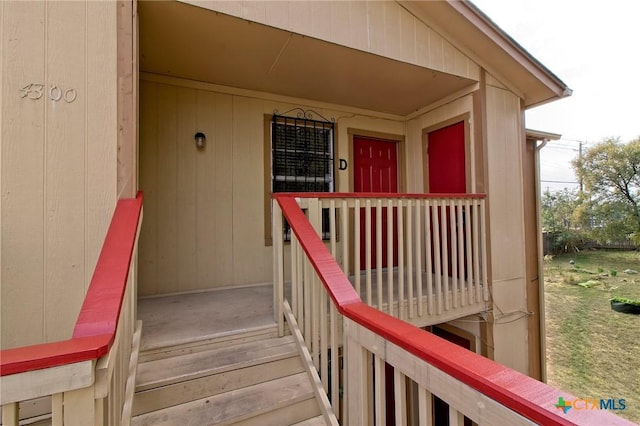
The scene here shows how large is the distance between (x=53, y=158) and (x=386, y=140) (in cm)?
420

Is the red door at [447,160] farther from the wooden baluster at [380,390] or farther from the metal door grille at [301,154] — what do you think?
the wooden baluster at [380,390]

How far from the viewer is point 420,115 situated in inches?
183

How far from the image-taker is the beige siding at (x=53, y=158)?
5.66ft

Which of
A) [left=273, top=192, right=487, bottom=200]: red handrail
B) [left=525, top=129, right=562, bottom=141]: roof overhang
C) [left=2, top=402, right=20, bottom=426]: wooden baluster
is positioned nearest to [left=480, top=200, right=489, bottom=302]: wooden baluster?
[left=273, top=192, right=487, bottom=200]: red handrail

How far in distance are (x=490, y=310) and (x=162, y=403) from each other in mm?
3563

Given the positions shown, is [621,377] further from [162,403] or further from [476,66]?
[162,403]

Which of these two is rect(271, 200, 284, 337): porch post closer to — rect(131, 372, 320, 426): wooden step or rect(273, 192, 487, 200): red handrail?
rect(273, 192, 487, 200): red handrail

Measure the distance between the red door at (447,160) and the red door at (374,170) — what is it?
0.62m

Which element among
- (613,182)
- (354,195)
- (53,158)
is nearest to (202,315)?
(53,158)

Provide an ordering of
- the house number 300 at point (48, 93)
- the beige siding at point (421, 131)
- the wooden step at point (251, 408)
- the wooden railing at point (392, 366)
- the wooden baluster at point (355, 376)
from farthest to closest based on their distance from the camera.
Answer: the beige siding at point (421, 131)
the house number 300 at point (48, 93)
the wooden step at point (251, 408)
the wooden baluster at point (355, 376)
the wooden railing at point (392, 366)

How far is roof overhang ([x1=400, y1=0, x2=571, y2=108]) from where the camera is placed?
3301mm

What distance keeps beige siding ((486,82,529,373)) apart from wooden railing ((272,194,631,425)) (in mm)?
2728

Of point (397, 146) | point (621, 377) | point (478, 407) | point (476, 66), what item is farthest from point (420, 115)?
point (621, 377)

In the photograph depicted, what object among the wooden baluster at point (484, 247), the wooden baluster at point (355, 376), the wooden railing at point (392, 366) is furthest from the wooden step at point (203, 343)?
the wooden baluster at point (484, 247)
